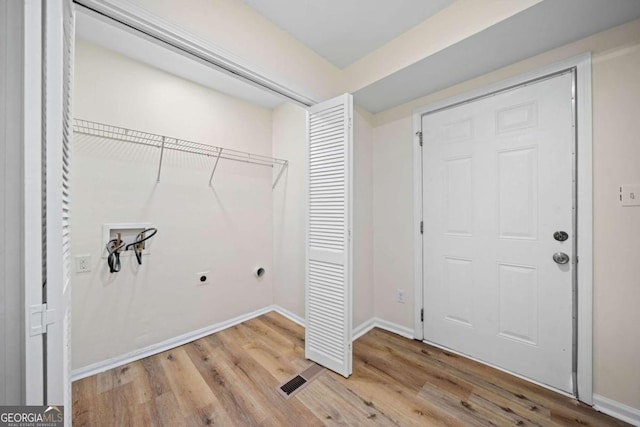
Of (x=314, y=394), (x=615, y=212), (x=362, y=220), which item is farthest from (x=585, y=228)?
(x=314, y=394)

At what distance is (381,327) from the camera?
2.40 meters

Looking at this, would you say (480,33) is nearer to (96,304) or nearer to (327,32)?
(327,32)

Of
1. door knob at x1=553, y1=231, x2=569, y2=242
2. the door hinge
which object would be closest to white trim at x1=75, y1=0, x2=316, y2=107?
the door hinge

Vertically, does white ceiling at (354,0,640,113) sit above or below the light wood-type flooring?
above

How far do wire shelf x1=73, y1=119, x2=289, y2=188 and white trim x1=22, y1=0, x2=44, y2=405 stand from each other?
124cm

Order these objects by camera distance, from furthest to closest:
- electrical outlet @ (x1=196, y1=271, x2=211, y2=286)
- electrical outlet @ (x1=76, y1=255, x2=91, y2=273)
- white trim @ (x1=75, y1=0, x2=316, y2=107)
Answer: electrical outlet @ (x1=196, y1=271, x2=211, y2=286), electrical outlet @ (x1=76, y1=255, x2=91, y2=273), white trim @ (x1=75, y1=0, x2=316, y2=107)

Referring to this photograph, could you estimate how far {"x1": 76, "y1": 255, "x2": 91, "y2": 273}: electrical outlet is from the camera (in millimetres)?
1673

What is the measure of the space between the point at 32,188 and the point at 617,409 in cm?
289

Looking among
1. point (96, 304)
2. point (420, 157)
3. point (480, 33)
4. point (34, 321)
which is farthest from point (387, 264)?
point (96, 304)

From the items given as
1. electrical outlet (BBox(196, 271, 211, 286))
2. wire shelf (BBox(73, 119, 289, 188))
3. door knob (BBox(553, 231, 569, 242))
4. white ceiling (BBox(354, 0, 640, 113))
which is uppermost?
white ceiling (BBox(354, 0, 640, 113))

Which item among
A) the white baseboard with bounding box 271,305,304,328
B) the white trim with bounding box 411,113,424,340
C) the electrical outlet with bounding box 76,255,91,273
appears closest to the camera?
the electrical outlet with bounding box 76,255,91,273

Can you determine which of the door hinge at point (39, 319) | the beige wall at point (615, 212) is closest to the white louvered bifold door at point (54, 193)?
the door hinge at point (39, 319)

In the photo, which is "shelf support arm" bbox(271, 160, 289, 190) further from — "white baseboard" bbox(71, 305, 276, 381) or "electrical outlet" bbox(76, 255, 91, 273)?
"electrical outlet" bbox(76, 255, 91, 273)

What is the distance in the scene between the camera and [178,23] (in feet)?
3.95
